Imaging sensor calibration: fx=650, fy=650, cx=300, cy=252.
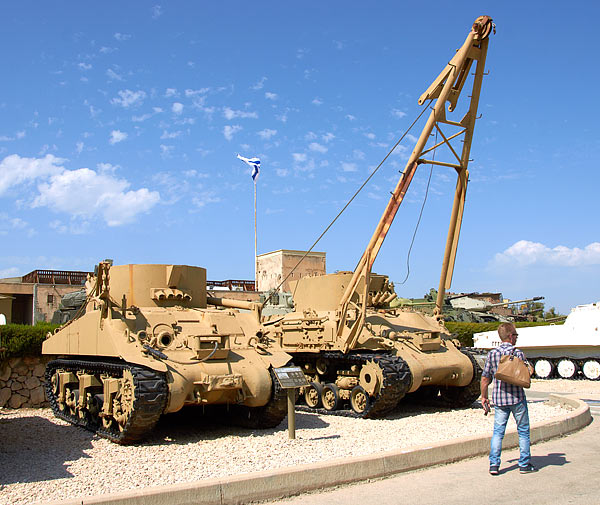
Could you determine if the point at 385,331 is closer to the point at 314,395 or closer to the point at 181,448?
the point at 314,395

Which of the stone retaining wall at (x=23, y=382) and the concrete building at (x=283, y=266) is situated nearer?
the stone retaining wall at (x=23, y=382)

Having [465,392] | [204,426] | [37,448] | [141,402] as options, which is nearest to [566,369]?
[465,392]

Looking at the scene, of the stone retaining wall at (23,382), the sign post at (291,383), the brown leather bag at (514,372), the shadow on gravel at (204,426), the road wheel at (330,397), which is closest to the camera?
the brown leather bag at (514,372)

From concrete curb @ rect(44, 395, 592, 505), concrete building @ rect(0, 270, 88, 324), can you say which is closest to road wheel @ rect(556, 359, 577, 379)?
concrete curb @ rect(44, 395, 592, 505)

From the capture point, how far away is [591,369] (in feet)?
66.4

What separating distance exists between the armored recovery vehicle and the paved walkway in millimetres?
3982

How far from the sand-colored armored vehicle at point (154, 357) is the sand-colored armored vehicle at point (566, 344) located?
12126 mm

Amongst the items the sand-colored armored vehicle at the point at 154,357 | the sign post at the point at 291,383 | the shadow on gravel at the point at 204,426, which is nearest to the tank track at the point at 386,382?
the shadow on gravel at the point at 204,426

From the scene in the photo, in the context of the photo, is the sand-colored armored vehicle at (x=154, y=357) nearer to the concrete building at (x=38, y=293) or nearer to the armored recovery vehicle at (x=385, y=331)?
the armored recovery vehicle at (x=385, y=331)

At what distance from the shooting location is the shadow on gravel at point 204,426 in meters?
9.80

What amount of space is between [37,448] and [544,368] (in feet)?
54.9

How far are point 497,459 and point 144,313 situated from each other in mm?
6013

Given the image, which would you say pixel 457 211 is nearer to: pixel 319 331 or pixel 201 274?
pixel 319 331

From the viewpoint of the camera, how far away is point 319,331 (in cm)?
1330
